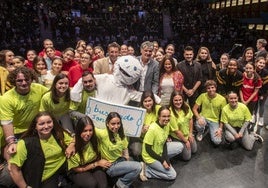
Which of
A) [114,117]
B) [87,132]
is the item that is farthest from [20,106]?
[114,117]

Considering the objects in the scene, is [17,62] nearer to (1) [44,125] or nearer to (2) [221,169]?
(1) [44,125]

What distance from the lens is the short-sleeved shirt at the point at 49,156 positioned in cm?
260

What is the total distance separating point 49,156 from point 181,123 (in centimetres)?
181

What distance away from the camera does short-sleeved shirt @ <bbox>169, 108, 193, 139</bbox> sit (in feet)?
12.5

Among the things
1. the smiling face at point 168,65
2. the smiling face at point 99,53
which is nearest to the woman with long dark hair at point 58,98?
the smiling face at point 168,65

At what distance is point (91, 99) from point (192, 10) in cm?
1457

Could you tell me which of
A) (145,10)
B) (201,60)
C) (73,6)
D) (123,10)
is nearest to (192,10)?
(145,10)

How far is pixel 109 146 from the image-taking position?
10.4 feet

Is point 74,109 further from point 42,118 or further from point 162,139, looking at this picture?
point 162,139

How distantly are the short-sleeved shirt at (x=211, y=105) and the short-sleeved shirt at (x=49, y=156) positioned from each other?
2382mm

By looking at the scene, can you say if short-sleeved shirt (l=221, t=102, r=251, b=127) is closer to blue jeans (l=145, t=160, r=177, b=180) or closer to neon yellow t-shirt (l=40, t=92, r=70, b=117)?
blue jeans (l=145, t=160, r=177, b=180)


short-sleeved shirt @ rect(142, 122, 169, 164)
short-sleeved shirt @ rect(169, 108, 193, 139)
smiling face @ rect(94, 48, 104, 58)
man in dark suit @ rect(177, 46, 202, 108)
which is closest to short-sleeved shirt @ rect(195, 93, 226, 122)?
man in dark suit @ rect(177, 46, 202, 108)

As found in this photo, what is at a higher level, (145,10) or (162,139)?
(145,10)

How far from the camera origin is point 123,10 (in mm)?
14008
